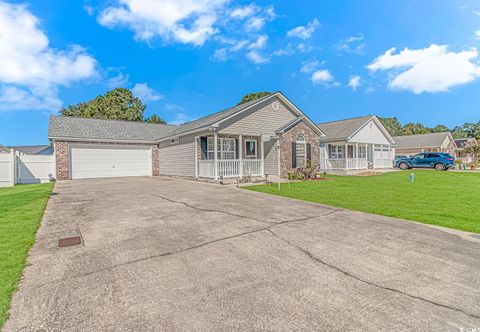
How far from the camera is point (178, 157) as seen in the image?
17.0 meters

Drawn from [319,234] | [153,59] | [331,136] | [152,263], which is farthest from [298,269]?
[153,59]

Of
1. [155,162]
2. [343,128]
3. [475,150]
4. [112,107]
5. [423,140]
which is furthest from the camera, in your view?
[423,140]

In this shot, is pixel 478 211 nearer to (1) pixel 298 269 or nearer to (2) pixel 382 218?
(2) pixel 382 218

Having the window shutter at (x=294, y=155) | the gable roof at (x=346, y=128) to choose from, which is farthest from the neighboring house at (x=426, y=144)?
the window shutter at (x=294, y=155)

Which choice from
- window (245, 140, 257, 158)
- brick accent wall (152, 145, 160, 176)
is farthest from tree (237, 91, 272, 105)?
window (245, 140, 257, 158)

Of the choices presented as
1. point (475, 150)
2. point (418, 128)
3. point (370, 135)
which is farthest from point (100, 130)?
point (418, 128)

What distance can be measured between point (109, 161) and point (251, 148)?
10.9 meters

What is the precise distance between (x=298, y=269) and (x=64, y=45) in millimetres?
22189

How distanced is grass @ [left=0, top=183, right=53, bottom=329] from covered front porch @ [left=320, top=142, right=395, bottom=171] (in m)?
20.9

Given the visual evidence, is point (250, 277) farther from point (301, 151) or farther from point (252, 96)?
point (252, 96)

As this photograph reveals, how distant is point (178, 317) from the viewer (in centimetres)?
213

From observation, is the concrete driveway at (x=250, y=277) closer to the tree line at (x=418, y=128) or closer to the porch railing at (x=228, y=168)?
the porch railing at (x=228, y=168)

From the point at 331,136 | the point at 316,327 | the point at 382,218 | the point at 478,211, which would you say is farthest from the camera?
the point at 331,136

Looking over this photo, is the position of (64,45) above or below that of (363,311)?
above
